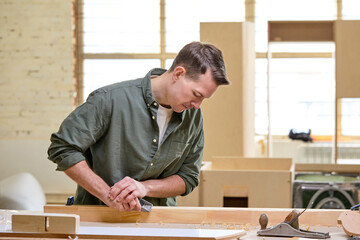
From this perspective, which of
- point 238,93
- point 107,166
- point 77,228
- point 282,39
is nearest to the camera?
point 77,228

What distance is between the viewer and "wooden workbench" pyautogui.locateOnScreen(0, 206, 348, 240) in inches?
81.5

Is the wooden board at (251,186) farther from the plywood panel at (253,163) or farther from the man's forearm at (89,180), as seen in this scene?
the man's forearm at (89,180)

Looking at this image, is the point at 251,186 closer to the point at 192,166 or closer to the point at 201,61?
the point at 192,166

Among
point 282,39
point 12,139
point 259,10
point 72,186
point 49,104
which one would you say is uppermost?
point 259,10

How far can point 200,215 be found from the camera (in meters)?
2.13

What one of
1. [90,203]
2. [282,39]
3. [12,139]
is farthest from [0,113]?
[90,203]

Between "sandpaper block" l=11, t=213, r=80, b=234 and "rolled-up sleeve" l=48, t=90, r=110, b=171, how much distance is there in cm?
32

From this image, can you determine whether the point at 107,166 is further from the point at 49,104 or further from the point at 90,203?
the point at 49,104

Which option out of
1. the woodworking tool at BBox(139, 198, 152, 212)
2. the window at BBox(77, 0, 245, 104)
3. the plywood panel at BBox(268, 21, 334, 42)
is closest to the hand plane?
the woodworking tool at BBox(139, 198, 152, 212)

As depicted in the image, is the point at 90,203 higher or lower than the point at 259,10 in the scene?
lower

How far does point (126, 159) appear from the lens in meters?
2.25

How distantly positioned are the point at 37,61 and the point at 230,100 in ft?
14.3

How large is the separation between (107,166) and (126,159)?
8cm

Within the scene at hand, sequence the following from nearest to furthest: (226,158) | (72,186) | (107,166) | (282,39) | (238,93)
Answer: (107,166), (226,158), (238,93), (282,39), (72,186)
